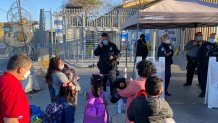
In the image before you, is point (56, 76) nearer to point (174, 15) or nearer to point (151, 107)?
point (151, 107)

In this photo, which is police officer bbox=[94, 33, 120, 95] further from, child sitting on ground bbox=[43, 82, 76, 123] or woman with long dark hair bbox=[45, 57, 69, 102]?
child sitting on ground bbox=[43, 82, 76, 123]

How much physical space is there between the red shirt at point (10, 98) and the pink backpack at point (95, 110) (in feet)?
5.44

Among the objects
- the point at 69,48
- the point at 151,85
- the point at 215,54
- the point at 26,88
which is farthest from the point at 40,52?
the point at 151,85

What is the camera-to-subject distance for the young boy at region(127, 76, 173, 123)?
2750 mm

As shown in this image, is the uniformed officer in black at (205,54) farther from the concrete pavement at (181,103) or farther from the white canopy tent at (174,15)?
the white canopy tent at (174,15)

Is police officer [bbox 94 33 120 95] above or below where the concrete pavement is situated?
above

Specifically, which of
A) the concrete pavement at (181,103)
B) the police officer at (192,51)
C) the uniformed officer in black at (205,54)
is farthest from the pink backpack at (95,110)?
the police officer at (192,51)

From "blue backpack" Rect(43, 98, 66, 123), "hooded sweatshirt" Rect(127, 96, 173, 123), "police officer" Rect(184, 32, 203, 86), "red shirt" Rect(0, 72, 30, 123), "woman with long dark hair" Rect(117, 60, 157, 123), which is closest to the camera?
"red shirt" Rect(0, 72, 30, 123)

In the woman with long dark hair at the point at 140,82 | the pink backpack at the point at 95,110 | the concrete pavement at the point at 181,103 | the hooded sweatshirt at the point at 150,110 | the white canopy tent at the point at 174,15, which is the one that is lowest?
the concrete pavement at the point at 181,103

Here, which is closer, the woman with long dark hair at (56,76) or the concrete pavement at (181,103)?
the woman with long dark hair at (56,76)

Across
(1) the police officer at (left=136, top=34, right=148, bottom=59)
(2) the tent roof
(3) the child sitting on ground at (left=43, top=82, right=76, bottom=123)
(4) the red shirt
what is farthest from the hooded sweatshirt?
(1) the police officer at (left=136, top=34, right=148, bottom=59)

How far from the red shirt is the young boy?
1.11 metres

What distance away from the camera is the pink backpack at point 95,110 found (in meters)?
4.06

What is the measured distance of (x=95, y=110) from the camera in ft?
13.3
